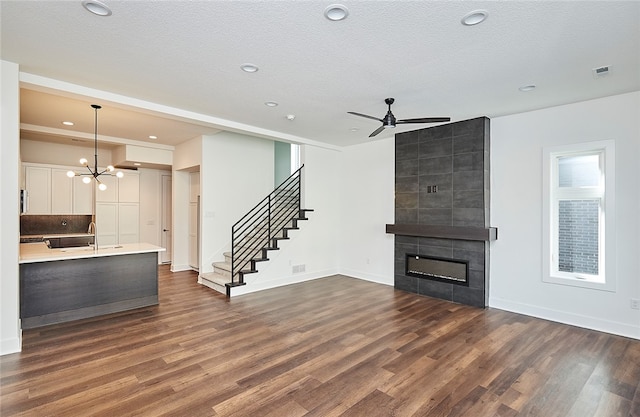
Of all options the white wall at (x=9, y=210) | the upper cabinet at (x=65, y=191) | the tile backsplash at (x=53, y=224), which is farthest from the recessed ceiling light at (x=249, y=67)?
the tile backsplash at (x=53, y=224)

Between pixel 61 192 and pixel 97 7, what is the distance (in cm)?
645

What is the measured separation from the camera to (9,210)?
3172 mm

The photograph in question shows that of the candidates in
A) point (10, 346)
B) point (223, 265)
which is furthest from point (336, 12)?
point (223, 265)

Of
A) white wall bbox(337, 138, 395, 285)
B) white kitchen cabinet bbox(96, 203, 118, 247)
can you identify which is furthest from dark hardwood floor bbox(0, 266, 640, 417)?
white kitchen cabinet bbox(96, 203, 118, 247)

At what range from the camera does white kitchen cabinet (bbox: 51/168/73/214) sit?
6.88 meters

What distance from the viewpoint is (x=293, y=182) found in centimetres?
733

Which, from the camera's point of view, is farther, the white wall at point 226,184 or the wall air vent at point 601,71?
the white wall at point 226,184

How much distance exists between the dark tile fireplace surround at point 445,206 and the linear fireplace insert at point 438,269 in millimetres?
33

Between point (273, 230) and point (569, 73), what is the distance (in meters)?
5.45

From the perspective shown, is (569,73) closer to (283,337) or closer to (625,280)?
(625,280)

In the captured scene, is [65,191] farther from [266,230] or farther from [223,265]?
[266,230]

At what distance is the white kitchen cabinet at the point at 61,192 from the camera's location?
688 centimetres

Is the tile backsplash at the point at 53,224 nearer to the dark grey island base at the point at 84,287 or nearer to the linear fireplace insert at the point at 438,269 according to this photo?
the dark grey island base at the point at 84,287

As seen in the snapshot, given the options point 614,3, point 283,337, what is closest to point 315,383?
point 283,337
